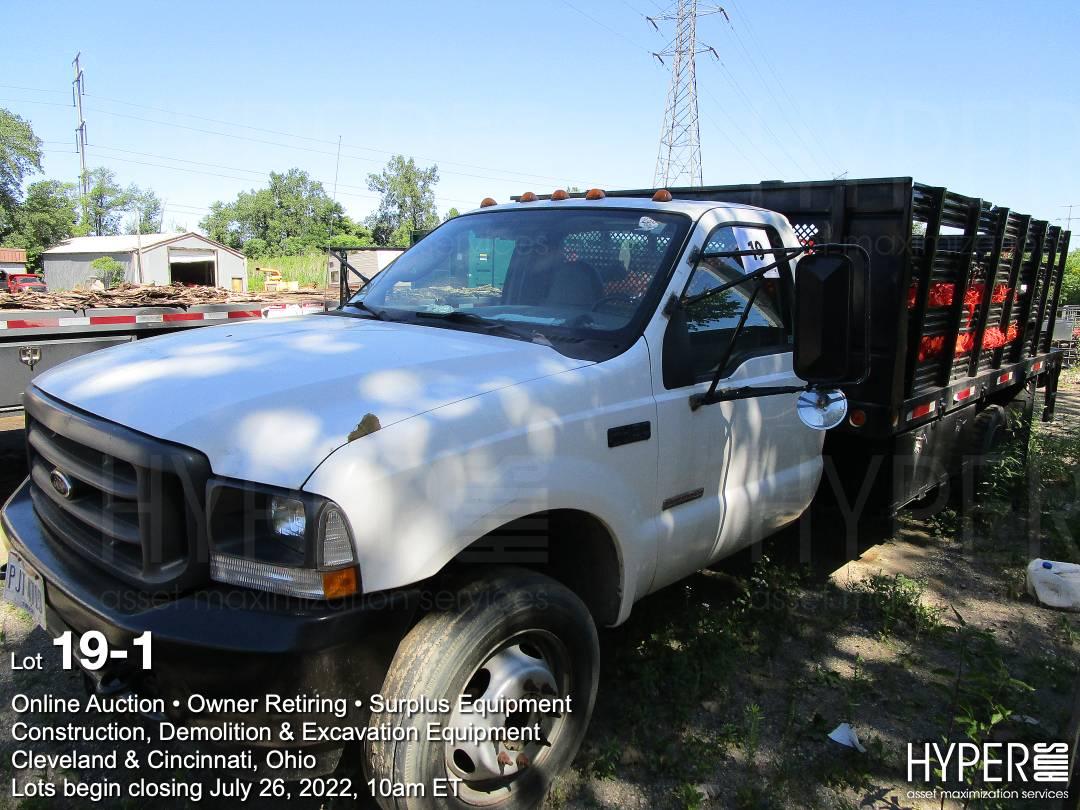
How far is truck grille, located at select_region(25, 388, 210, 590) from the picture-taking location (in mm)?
2068

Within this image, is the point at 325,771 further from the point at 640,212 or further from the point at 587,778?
the point at 640,212

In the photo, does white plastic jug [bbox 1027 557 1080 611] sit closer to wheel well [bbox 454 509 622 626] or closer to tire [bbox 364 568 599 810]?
wheel well [bbox 454 509 622 626]

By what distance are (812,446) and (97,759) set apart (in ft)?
11.0

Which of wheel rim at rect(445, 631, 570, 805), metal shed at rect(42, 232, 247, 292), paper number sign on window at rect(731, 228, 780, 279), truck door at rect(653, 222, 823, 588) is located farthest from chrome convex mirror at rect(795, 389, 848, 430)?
metal shed at rect(42, 232, 247, 292)

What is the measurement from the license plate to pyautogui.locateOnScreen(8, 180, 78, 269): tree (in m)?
62.7

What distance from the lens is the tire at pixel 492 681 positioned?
7.09ft

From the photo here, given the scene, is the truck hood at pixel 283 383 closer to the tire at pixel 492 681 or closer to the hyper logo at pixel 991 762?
the tire at pixel 492 681

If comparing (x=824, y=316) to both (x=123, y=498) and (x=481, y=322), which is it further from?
(x=123, y=498)

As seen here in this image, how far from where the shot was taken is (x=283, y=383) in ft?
Result: 7.69

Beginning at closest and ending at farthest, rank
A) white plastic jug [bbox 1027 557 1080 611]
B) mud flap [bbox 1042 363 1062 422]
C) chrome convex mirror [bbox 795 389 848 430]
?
chrome convex mirror [bbox 795 389 848 430] → white plastic jug [bbox 1027 557 1080 611] → mud flap [bbox 1042 363 1062 422]

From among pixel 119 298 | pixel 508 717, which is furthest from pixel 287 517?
pixel 119 298

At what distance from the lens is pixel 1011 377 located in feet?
20.1

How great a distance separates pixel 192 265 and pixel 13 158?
24.7m

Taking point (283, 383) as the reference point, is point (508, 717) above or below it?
below
